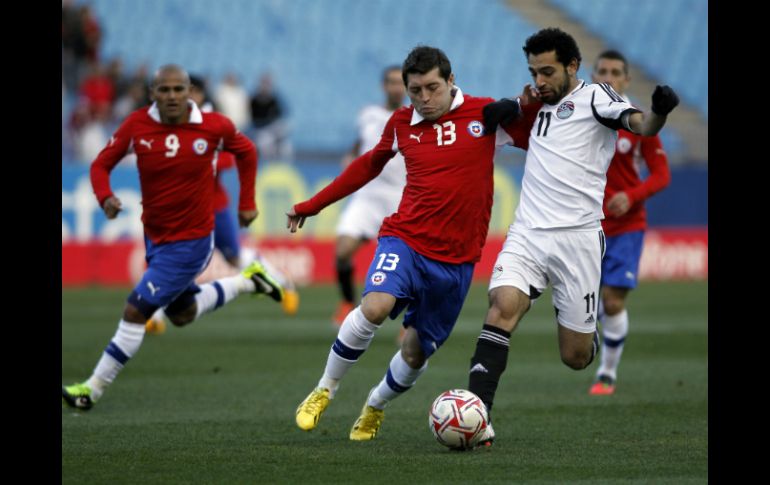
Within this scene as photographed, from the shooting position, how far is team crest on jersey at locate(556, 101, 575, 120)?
700cm

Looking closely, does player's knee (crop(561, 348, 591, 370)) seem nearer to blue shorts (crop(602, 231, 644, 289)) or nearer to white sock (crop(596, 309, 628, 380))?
white sock (crop(596, 309, 628, 380))

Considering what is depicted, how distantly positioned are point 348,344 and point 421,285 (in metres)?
0.51

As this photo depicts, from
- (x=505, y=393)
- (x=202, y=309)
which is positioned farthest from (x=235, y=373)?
(x=505, y=393)

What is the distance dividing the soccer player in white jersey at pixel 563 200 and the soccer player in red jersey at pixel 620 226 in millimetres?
2312

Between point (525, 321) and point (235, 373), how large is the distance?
597cm

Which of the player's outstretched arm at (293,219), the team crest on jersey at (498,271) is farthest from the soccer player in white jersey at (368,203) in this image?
the team crest on jersey at (498,271)

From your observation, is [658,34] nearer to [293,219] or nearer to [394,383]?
[293,219]

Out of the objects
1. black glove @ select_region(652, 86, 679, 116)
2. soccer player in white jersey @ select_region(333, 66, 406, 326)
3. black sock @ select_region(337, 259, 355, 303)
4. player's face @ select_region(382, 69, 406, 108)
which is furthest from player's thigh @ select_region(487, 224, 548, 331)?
black sock @ select_region(337, 259, 355, 303)

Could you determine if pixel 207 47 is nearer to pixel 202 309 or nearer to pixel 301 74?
pixel 301 74

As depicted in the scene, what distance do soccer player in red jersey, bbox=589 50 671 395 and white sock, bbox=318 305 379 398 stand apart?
2936mm

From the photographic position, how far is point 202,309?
10.4 m

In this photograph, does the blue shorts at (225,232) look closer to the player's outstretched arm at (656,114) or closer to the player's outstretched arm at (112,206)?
the player's outstretched arm at (112,206)

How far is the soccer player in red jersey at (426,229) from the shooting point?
22.7 ft

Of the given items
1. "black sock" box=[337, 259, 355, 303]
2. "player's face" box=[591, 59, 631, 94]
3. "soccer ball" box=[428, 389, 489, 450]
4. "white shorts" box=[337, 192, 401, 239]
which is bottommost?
"black sock" box=[337, 259, 355, 303]
